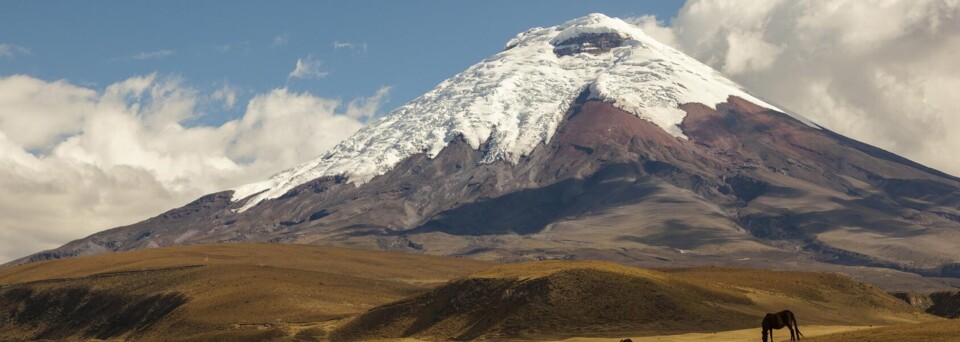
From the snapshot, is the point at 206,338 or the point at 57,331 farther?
the point at 57,331

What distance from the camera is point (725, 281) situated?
150250 millimetres

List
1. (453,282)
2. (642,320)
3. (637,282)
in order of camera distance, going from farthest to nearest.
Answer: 1. (453,282)
2. (637,282)
3. (642,320)

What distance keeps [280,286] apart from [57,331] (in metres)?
40.2

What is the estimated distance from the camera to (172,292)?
19612 cm

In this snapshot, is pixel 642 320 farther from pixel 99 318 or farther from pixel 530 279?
pixel 99 318

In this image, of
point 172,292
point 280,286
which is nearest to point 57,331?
point 172,292

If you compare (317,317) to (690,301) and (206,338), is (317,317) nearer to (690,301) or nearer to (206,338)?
(206,338)

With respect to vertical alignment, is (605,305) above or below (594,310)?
above

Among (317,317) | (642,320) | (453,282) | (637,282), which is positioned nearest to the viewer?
(642,320)

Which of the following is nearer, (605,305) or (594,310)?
(594,310)

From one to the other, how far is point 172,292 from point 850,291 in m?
109

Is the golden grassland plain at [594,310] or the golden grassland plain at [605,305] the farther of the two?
the golden grassland plain at [605,305]

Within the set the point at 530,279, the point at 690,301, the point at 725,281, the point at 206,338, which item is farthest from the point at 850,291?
the point at 206,338

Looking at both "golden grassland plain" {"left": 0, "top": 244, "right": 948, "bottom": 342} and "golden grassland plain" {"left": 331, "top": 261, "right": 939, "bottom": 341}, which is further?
"golden grassland plain" {"left": 331, "top": 261, "right": 939, "bottom": 341}
